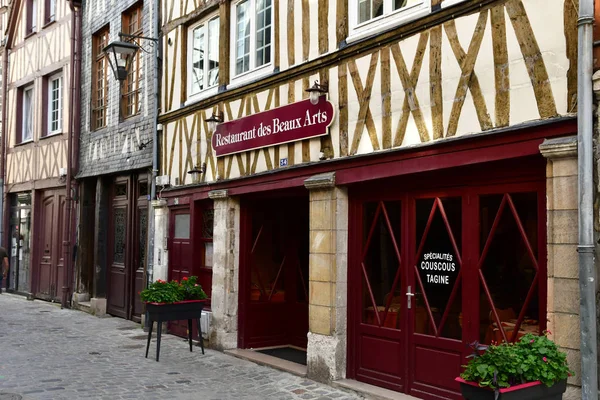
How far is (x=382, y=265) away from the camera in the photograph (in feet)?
20.8

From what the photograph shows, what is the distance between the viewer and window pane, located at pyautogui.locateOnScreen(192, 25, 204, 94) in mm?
9445

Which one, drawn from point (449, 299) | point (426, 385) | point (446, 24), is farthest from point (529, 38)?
point (426, 385)

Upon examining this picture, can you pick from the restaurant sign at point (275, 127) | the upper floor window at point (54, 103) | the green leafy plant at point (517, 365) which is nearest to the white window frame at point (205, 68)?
the restaurant sign at point (275, 127)

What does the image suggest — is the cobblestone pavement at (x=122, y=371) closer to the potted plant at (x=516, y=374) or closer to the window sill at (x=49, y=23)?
the potted plant at (x=516, y=374)

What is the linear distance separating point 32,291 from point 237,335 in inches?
321

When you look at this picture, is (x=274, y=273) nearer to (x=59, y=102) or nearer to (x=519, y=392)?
(x=519, y=392)

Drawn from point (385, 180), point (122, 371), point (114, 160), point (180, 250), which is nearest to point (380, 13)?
point (385, 180)

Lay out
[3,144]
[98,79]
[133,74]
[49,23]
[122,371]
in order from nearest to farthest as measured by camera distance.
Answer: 1. [122,371]
2. [133,74]
3. [98,79]
4. [49,23]
5. [3,144]

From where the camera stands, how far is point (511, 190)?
506cm

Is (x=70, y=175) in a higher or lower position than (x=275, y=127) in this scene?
lower

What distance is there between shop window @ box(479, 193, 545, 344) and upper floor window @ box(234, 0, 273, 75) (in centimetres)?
374

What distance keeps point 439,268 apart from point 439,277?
0.08m

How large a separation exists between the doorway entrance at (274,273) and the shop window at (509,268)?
3713 mm

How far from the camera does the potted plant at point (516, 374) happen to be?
3.65 meters
